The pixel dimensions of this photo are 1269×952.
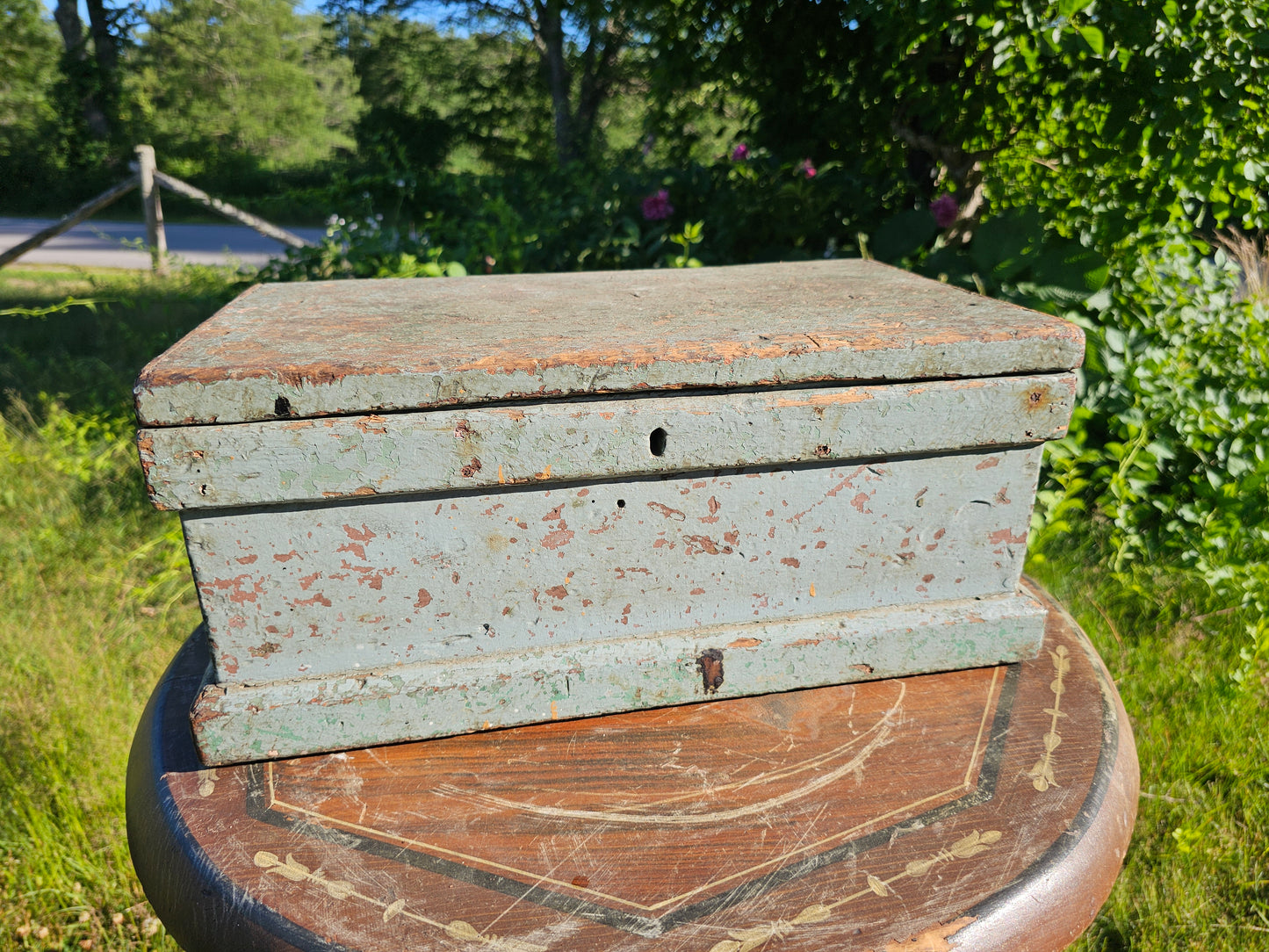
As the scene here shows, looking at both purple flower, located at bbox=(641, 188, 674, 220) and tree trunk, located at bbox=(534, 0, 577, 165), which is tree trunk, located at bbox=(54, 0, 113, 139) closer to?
tree trunk, located at bbox=(534, 0, 577, 165)

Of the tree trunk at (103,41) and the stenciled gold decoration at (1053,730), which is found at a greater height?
the tree trunk at (103,41)

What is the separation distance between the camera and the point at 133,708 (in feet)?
7.10

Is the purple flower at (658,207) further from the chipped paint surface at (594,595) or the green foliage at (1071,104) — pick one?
the chipped paint surface at (594,595)

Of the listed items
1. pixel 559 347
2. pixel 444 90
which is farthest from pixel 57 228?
pixel 444 90

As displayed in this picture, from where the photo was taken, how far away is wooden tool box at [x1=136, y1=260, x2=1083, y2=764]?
37.5 inches

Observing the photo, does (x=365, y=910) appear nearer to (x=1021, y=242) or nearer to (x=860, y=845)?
(x=860, y=845)

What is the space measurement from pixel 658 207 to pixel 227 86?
2002 cm

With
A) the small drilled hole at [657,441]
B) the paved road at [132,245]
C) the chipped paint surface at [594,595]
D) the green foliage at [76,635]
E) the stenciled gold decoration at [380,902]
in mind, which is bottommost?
the green foliage at [76,635]

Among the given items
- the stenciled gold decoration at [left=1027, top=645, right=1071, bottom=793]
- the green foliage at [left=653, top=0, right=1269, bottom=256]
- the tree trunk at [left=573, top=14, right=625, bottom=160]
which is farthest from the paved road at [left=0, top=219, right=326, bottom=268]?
the stenciled gold decoration at [left=1027, top=645, right=1071, bottom=793]

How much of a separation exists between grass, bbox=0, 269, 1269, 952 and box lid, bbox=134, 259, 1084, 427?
3.97 ft

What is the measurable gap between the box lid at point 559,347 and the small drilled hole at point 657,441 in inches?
2.4

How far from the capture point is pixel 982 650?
1.22 m

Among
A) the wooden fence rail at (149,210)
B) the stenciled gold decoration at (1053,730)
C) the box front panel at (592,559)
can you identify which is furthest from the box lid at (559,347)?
the wooden fence rail at (149,210)

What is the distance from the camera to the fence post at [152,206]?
5777 millimetres
